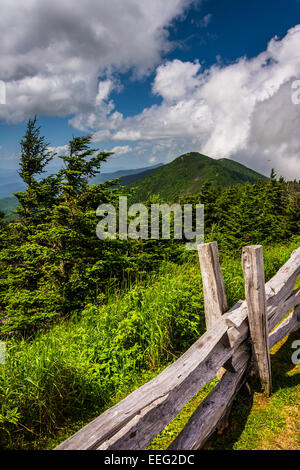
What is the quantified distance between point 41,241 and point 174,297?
299 inches

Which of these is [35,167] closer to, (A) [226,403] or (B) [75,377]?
(B) [75,377]

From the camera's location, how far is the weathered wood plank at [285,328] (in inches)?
143

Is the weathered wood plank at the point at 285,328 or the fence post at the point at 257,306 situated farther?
the weathered wood plank at the point at 285,328

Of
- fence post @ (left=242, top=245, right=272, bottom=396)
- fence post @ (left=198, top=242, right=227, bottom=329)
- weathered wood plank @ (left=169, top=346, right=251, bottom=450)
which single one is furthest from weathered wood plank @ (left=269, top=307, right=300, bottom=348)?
fence post @ (left=198, top=242, right=227, bottom=329)

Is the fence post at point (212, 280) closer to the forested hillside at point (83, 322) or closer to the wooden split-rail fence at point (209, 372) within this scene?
the wooden split-rail fence at point (209, 372)

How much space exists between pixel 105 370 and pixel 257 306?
220 centimetres

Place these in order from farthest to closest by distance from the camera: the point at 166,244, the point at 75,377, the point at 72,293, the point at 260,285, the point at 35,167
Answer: the point at 35,167, the point at 166,244, the point at 72,293, the point at 75,377, the point at 260,285

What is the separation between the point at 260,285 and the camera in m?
2.81

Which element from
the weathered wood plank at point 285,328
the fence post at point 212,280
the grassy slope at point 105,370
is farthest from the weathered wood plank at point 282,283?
the grassy slope at point 105,370

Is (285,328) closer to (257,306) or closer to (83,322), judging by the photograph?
(257,306)

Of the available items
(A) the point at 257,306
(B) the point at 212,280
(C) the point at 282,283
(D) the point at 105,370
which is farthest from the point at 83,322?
(C) the point at 282,283

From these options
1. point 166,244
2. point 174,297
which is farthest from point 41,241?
point 174,297

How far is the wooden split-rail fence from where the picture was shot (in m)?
1.65

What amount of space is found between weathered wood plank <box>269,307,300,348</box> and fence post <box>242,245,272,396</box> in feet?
2.10
